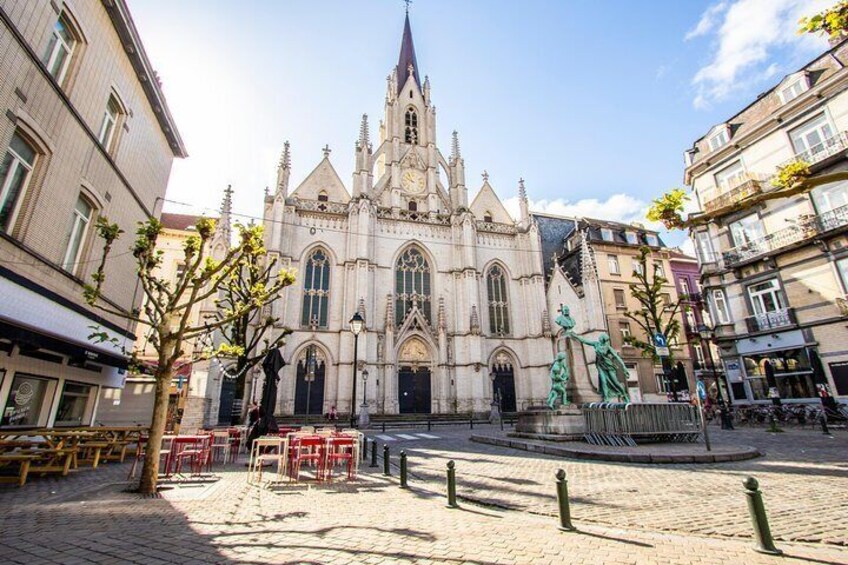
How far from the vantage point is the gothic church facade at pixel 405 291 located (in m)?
26.2

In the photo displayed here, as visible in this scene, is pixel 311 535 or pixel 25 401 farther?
pixel 25 401

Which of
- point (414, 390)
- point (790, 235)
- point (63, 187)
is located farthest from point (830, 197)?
point (63, 187)

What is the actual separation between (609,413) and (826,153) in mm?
16822

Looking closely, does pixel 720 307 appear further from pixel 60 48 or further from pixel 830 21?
pixel 60 48

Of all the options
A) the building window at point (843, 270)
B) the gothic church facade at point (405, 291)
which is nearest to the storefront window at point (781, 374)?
the building window at point (843, 270)

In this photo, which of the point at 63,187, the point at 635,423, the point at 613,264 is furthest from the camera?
the point at 613,264

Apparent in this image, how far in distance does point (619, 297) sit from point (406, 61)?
33.1 meters

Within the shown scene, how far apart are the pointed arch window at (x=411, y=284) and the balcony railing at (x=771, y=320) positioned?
62.2 ft

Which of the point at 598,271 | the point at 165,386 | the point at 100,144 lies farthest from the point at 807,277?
the point at 100,144

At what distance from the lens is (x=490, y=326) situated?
1228 inches

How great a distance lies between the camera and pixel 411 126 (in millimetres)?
38219

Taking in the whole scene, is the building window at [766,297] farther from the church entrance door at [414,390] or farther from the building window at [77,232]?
the building window at [77,232]

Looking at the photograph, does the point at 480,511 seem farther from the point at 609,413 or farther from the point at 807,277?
the point at 807,277

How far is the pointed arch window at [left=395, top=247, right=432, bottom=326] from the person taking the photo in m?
29.8
